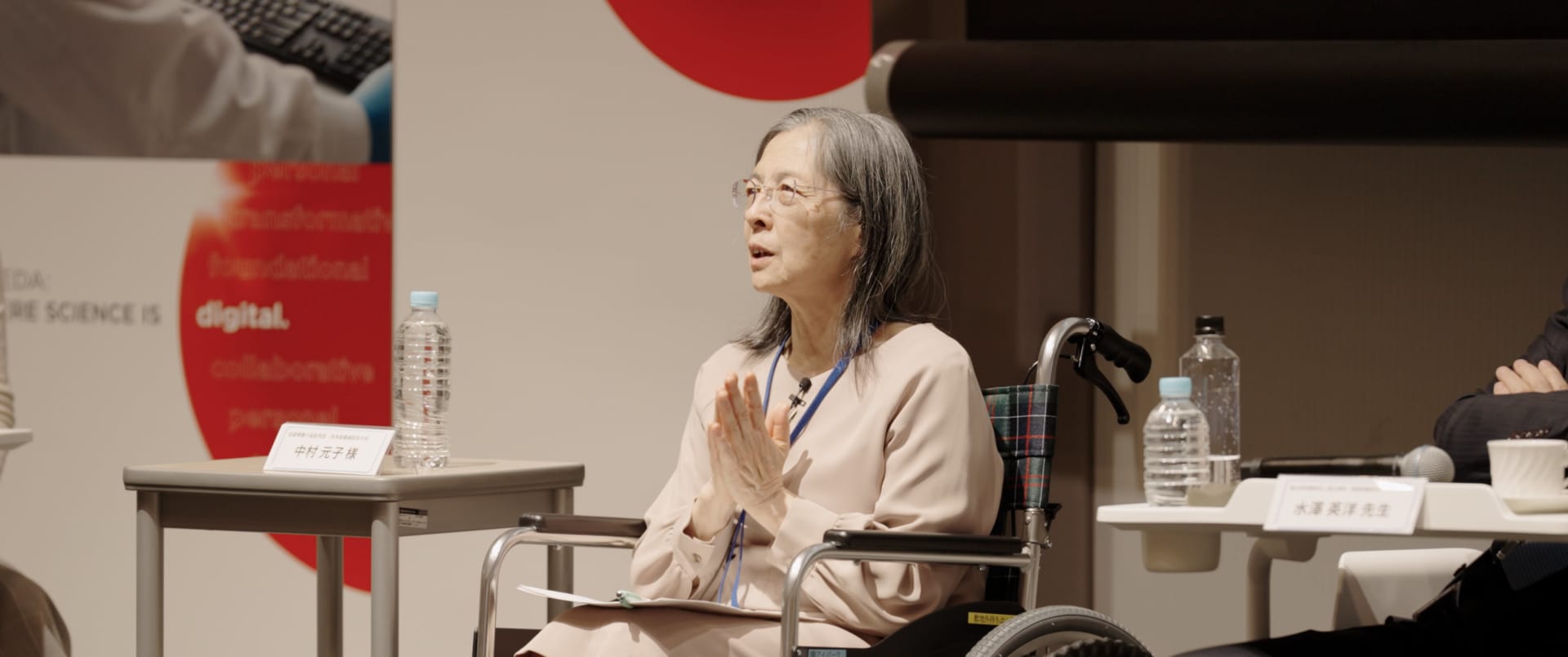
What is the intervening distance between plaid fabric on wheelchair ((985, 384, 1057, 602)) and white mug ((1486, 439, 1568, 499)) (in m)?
0.82

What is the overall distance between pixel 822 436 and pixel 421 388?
0.79 metres

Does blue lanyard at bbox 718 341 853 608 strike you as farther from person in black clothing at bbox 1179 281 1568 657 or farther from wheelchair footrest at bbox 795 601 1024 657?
person in black clothing at bbox 1179 281 1568 657

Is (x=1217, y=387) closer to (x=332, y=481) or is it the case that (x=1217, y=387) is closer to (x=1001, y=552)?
(x=1001, y=552)

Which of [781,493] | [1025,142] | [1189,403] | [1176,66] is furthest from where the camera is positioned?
[1025,142]

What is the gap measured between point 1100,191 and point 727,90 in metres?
0.89

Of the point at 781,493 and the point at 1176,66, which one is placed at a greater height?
the point at 1176,66

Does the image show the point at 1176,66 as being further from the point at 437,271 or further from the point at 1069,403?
the point at 437,271

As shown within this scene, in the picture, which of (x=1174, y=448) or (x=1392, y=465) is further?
(x=1174, y=448)

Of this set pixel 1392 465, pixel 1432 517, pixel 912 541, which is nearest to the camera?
pixel 1432 517

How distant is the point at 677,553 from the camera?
2311 millimetres

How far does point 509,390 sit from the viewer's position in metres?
3.72

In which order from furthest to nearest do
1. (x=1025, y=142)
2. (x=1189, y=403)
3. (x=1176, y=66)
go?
(x=1025, y=142) < (x=1176, y=66) < (x=1189, y=403)

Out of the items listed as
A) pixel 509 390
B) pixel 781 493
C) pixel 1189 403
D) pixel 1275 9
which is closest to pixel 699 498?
pixel 781 493

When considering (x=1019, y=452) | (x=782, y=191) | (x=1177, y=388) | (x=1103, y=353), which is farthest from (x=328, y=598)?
(x=1177, y=388)
